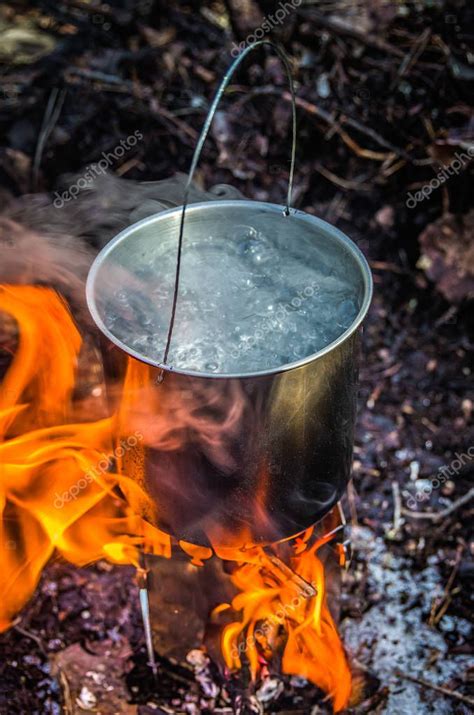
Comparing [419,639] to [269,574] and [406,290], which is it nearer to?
[269,574]

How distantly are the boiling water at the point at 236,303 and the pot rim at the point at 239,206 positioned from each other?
0.36 ft

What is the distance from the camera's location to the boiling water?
6.93 feet

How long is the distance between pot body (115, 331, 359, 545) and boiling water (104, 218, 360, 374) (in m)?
0.18

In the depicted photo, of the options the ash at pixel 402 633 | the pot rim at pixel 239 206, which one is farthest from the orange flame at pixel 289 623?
the pot rim at pixel 239 206

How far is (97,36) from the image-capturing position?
5.20 m

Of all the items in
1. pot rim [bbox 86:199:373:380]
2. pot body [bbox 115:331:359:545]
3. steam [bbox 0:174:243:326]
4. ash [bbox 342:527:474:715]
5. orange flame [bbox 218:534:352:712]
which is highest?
pot rim [bbox 86:199:373:380]

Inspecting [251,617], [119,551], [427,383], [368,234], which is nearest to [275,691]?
[251,617]

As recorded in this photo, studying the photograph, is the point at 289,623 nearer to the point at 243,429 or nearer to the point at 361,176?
the point at 243,429

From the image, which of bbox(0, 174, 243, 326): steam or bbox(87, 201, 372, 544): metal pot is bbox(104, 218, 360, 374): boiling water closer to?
bbox(87, 201, 372, 544): metal pot

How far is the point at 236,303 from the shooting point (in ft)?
7.54

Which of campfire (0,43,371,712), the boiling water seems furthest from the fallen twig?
the boiling water

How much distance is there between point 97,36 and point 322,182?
1.97m

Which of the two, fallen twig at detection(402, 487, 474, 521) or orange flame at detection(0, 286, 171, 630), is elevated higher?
orange flame at detection(0, 286, 171, 630)

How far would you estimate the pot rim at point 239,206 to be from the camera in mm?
1772
